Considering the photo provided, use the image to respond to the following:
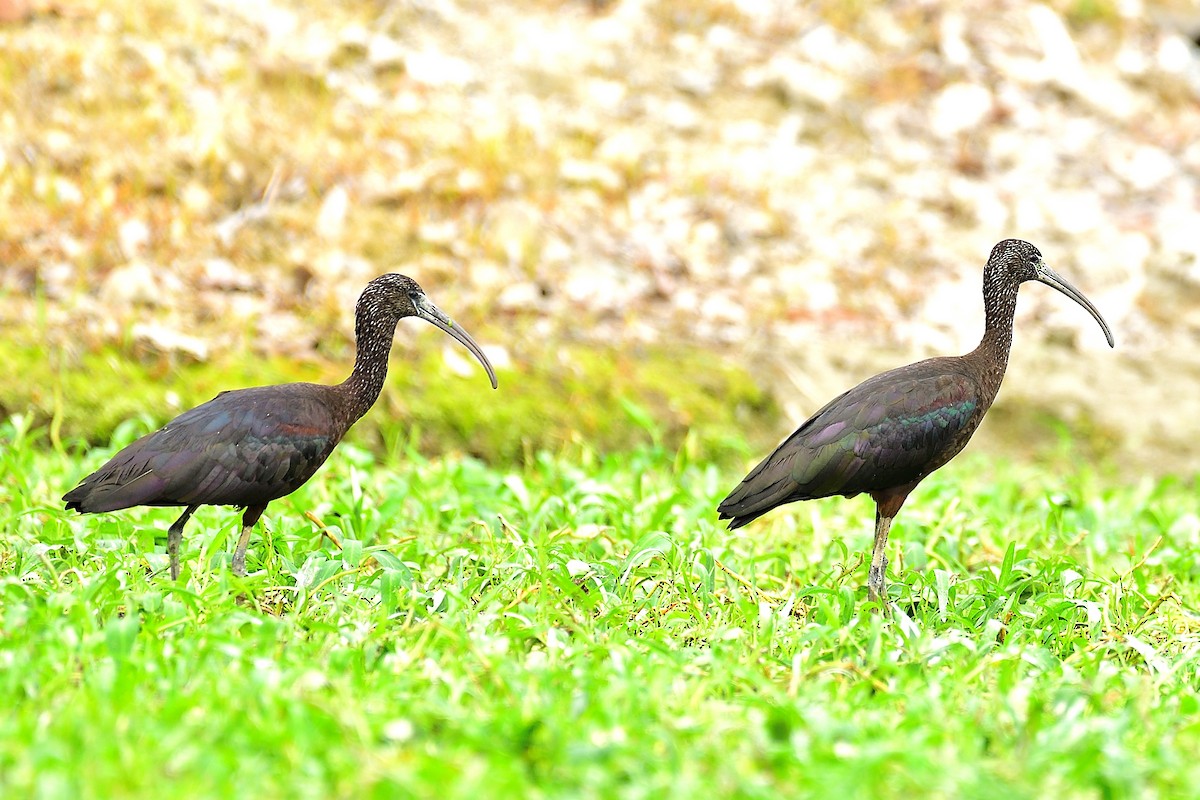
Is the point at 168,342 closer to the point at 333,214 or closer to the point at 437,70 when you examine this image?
the point at 333,214

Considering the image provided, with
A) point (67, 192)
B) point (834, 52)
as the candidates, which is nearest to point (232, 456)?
point (67, 192)

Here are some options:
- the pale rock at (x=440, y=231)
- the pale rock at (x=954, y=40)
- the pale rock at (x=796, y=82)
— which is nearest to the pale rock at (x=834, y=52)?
the pale rock at (x=796, y=82)

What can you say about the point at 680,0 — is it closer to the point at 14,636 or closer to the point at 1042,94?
the point at 1042,94

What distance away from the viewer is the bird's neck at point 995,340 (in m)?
5.88

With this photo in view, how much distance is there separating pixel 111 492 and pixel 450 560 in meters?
1.34

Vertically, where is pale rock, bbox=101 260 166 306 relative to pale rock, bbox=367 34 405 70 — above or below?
below

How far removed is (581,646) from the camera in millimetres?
4754

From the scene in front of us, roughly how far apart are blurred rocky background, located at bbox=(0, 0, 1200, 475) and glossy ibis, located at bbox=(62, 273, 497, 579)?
2216mm

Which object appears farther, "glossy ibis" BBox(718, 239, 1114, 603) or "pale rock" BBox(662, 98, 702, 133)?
"pale rock" BBox(662, 98, 702, 133)

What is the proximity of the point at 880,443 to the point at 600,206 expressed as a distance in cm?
490

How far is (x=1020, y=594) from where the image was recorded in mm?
5738

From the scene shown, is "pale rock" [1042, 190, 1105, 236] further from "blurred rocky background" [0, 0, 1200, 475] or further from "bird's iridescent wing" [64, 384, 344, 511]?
"bird's iridescent wing" [64, 384, 344, 511]

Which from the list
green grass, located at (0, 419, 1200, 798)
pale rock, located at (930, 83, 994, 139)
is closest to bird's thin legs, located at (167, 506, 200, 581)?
green grass, located at (0, 419, 1200, 798)

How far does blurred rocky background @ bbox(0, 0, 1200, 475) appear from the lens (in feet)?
27.0
